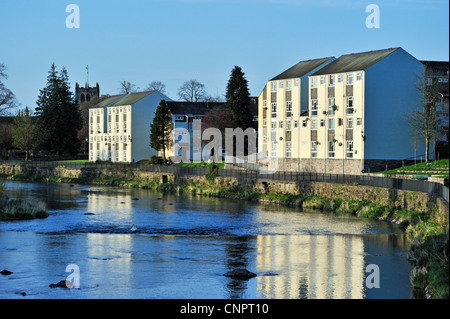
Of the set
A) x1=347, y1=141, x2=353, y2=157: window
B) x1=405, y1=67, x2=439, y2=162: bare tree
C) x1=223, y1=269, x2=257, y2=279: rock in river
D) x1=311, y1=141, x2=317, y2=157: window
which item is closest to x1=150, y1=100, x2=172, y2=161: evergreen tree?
x1=311, y1=141, x2=317, y2=157: window

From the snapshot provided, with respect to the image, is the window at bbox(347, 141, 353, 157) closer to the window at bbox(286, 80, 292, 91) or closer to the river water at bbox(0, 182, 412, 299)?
the window at bbox(286, 80, 292, 91)

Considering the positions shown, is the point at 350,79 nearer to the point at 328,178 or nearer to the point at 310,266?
the point at 328,178

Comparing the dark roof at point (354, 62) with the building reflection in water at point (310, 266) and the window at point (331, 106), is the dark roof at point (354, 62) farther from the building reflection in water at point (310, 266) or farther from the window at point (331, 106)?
the building reflection in water at point (310, 266)

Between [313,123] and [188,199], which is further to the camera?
[313,123]

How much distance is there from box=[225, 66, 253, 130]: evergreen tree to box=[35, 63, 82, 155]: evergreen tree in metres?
42.7

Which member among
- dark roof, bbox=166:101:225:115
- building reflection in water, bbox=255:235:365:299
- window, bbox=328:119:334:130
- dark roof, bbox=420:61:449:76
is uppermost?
dark roof, bbox=420:61:449:76

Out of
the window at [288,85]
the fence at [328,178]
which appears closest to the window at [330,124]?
the window at [288,85]

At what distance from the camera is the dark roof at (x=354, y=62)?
227 feet

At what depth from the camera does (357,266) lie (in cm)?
2756

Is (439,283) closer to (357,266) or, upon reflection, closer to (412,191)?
(357,266)

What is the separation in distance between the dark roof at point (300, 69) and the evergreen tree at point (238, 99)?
6.16 m

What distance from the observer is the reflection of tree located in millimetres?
23234
